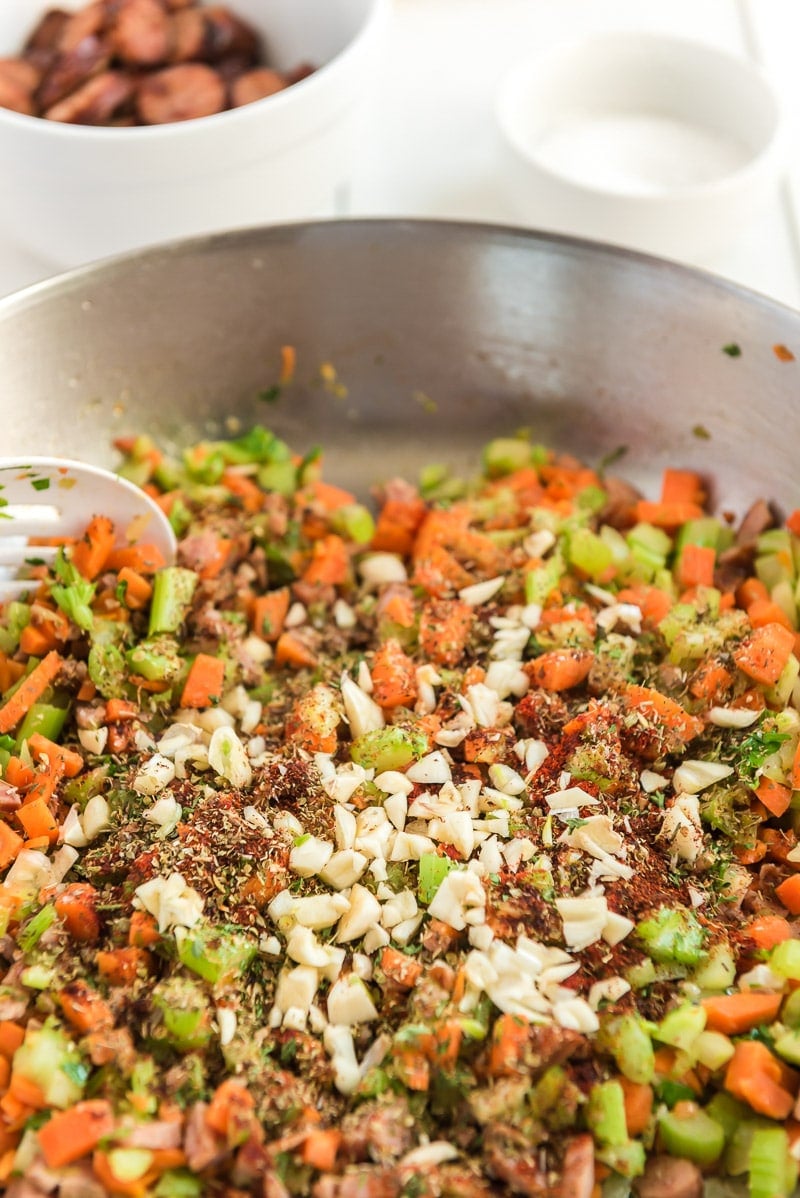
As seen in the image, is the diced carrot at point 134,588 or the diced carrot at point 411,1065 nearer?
the diced carrot at point 411,1065

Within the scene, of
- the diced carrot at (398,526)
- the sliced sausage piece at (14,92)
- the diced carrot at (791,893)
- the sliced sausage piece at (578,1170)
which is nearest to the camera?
the sliced sausage piece at (578,1170)

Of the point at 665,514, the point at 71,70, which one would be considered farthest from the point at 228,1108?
the point at 71,70

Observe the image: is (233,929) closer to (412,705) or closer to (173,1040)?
(173,1040)

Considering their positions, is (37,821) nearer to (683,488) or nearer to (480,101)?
(683,488)

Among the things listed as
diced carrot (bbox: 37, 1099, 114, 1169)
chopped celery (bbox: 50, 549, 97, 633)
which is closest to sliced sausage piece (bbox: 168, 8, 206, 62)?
chopped celery (bbox: 50, 549, 97, 633)

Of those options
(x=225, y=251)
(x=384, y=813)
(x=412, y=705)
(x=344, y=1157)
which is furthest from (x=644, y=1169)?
(x=225, y=251)

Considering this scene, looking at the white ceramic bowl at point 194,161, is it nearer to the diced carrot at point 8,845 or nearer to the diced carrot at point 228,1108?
the diced carrot at point 8,845

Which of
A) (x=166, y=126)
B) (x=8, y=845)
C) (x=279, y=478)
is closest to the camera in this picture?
(x=8, y=845)

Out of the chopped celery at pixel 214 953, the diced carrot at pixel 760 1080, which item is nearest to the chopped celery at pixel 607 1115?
the diced carrot at pixel 760 1080
